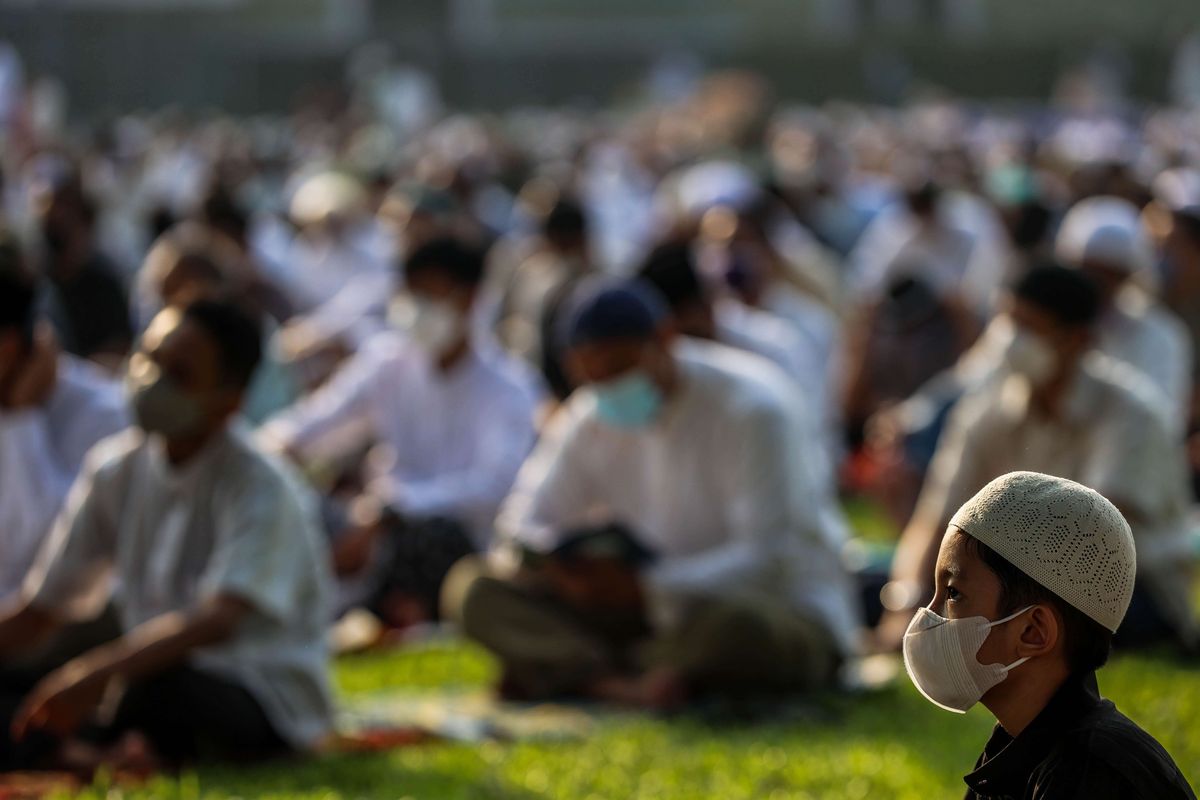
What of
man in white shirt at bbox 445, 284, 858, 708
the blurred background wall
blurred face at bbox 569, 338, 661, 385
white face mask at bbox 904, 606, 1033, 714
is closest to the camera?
white face mask at bbox 904, 606, 1033, 714

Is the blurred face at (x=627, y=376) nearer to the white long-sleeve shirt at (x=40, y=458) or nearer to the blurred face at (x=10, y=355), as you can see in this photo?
the white long-sleeve shirt at (x=40, y=458)

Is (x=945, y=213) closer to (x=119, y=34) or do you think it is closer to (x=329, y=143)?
(x=329, y=143)

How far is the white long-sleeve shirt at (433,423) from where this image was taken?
7.39m

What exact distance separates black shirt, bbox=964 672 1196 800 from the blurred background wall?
114ft

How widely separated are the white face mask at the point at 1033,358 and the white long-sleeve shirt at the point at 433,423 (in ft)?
6.91

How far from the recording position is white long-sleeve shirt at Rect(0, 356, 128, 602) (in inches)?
217

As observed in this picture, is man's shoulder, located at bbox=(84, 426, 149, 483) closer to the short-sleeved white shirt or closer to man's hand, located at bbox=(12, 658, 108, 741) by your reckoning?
the short-sleeved white shirt

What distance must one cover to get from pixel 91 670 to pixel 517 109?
118 ft

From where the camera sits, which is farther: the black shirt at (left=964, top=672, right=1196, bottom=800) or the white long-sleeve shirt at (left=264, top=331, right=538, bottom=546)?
the white long-sleeve shirt at (left=264, top=331, right=538, bottom=546)

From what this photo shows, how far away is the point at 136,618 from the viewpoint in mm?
5062

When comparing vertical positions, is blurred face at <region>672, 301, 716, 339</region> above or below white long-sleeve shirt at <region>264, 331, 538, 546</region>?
above

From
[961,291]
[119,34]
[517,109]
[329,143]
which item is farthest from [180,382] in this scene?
[517,109]

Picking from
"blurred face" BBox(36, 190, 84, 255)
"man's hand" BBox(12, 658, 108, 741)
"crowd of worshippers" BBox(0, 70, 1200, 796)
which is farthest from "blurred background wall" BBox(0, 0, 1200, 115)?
"man's hand" BBox(12, 658, 108, 741)

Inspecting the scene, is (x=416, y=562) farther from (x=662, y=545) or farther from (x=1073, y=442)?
(x=1073, y=442)
